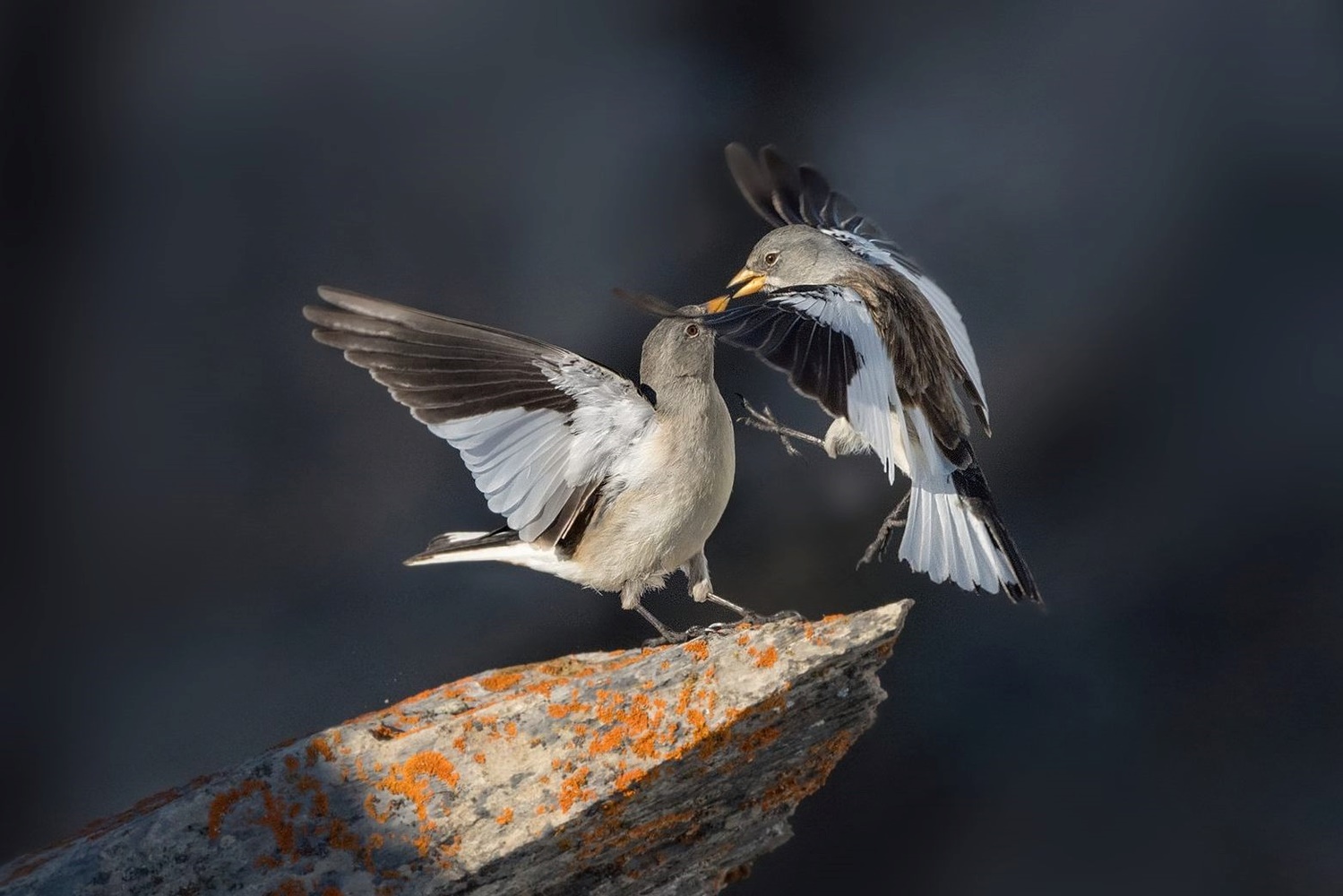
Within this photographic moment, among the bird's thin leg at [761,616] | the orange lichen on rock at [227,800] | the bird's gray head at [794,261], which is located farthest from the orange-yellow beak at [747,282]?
the orange lichen on rock at [227,800]

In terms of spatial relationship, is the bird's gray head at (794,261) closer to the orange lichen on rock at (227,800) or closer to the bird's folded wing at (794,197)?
the bird's folded wing at (794,197)

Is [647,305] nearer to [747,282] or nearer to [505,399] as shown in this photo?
[505,399]

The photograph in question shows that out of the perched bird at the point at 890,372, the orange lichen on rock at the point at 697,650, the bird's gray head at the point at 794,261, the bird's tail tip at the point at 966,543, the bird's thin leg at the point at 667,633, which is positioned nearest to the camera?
the orange lichen on rock at the point at 697,650

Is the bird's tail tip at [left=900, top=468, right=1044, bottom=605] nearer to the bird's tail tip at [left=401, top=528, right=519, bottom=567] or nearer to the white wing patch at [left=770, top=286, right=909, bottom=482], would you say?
the white wing patch at [left=770, top=286, right=909, bottom=482]

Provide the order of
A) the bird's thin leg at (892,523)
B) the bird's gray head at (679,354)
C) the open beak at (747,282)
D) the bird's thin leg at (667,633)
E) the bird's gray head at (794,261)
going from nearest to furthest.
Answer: the bird's thin leg at (667,633) → the bird's gray head at (679,354) → the bird's thin leg at (892,523) → the bird's gray head at (794,261) → the open beak at (747,282)

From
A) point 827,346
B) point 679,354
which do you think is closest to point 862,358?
point 827,346

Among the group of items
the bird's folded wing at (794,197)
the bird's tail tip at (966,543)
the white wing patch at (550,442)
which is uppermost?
the bird's folded wing at (794,197)

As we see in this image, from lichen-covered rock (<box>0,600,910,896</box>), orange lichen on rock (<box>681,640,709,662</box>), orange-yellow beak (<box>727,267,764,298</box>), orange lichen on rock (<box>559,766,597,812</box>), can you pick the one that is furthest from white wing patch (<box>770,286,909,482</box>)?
orange lichen on rock (<box>559,766,597,812</box>)

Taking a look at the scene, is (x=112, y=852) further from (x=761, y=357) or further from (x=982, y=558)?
(x=982, y=558)
